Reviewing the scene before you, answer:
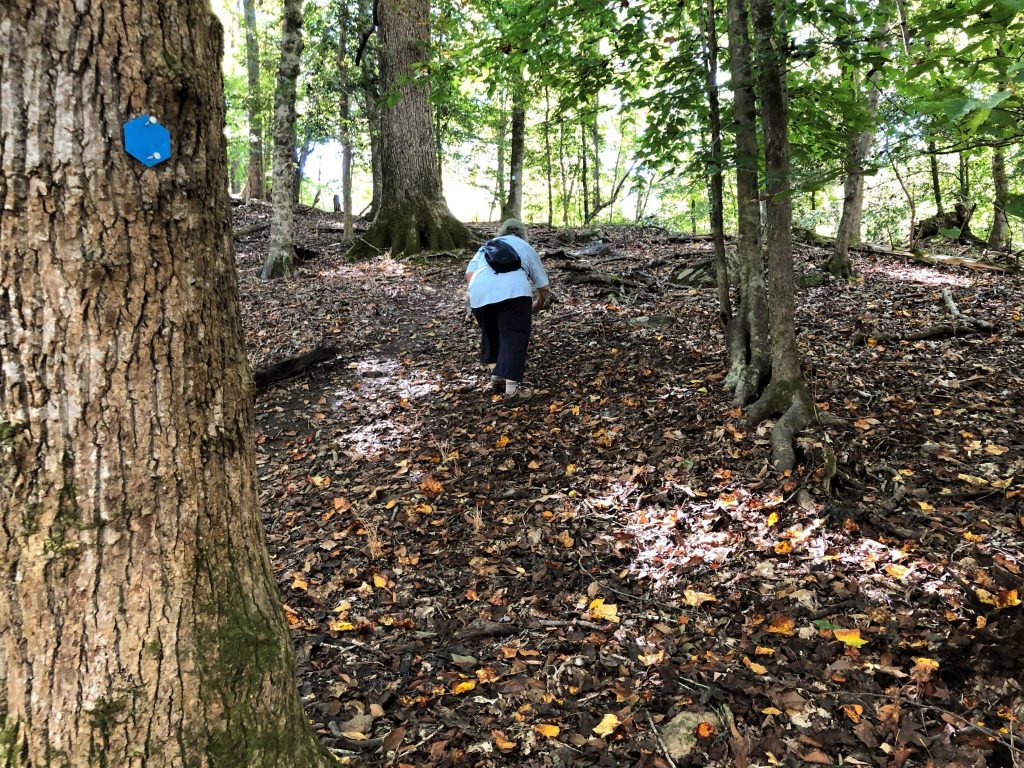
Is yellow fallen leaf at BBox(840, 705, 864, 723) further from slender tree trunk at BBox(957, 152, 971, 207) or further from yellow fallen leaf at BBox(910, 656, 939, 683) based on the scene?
slender tree trunk at BBox(957, 152, 971, 207)

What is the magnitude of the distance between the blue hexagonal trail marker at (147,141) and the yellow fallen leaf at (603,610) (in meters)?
2.84

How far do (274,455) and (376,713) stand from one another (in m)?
3.50

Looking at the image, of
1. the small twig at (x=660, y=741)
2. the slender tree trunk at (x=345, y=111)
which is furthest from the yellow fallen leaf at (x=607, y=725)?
the slender tree trunk at (x=345, y=111)

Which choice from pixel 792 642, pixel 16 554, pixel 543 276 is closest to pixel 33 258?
pixel 16 554

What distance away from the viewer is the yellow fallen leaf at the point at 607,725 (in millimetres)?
2566

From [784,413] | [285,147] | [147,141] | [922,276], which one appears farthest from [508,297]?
[922,276]

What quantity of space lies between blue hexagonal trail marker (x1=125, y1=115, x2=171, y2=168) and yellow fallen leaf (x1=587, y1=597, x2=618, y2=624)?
2836 mm

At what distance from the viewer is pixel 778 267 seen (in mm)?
4672

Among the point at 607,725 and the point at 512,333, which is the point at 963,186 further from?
the point at 607,725

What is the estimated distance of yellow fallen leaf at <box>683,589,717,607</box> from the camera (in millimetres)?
3297

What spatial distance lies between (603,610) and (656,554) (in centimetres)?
59

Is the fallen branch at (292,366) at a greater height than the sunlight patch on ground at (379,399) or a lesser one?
greater

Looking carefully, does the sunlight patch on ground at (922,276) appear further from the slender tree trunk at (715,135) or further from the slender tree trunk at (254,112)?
the slender tree trunk at (254,112)

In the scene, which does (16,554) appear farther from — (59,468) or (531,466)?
(531,466)
